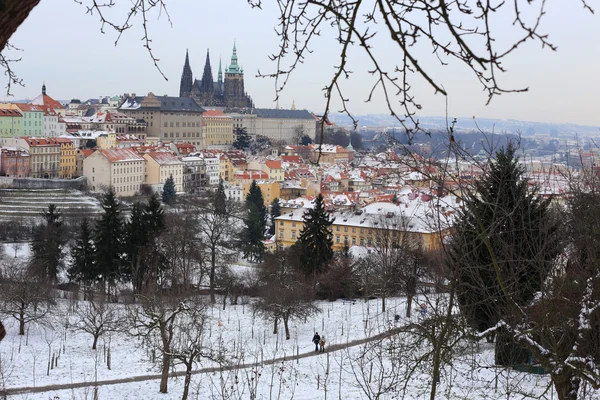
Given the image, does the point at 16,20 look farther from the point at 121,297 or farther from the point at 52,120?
the point at 52,120

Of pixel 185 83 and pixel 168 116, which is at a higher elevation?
pixel 185 83

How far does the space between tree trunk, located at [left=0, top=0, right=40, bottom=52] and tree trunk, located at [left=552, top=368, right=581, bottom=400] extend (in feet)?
10.2

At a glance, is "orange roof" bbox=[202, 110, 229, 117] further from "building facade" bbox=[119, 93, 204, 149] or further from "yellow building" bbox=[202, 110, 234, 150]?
"building facade" bbox=[119, 93, 204, 149]

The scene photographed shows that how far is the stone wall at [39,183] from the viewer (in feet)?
122

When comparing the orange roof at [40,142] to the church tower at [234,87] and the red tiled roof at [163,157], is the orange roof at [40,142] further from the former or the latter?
the church tower at [234,87]

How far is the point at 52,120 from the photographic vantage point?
49.8 metres

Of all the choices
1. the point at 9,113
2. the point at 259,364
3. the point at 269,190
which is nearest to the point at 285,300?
the point at 259,364

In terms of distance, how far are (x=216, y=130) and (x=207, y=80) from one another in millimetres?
15028

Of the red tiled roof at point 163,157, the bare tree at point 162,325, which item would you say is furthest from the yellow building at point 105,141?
the bare tree at point 162,325

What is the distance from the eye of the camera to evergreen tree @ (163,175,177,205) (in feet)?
125

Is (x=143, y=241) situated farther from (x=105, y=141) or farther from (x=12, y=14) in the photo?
(x=105, y=141)

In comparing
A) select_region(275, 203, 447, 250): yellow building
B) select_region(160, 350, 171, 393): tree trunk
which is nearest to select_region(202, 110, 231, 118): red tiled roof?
select_region(275, 203, 447, 250): yellow building

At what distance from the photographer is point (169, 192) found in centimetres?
3894

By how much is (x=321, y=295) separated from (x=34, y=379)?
318 inches
